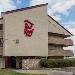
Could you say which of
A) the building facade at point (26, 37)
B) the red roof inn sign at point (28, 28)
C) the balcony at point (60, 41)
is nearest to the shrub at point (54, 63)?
the building facade at point (26, 37)

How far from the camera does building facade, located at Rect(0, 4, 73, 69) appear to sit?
55.7m

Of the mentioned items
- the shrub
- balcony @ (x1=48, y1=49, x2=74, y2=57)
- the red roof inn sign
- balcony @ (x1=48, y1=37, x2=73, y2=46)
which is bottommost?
the shrub

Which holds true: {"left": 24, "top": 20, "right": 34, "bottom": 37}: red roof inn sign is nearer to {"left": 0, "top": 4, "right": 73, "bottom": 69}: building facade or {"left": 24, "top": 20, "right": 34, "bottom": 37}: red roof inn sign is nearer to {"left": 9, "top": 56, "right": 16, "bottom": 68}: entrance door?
{"left": 0, "top": 4, "right": 73, "bottom": 69}: building facade

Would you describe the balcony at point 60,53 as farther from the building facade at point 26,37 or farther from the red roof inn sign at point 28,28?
the red roof inn sign at point 28,28

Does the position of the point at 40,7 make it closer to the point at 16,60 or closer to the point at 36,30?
the point at 36,30

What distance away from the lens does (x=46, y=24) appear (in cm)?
6047

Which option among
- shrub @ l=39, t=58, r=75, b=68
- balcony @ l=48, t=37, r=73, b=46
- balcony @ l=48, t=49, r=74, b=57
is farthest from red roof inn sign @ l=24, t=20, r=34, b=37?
shrub @ l=39, t=58, r=75, b=68

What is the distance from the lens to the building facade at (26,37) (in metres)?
55.7

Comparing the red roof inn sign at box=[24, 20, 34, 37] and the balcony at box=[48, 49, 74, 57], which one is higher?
the red roof inn sign at box=[24, 20, 34, 37]

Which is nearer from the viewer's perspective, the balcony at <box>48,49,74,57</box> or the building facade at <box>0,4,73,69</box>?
the building facade at <box>0,4,73,69</box>

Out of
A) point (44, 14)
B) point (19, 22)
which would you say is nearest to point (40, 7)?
point (44, 14)

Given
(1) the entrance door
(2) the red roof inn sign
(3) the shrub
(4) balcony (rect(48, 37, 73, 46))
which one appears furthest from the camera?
(4) balcony (rect(48, 37, 73, 46))

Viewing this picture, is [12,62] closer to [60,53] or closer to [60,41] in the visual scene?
[60,53]

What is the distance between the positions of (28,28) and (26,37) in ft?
6.83
